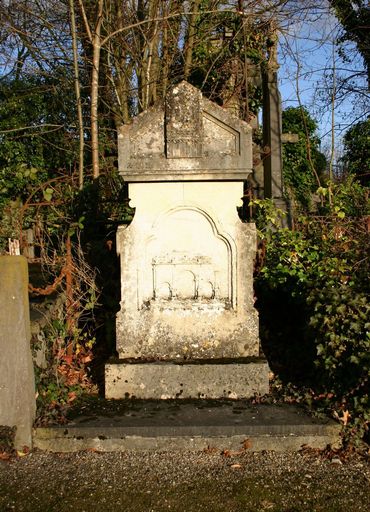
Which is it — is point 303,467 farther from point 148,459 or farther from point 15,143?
point 15,143

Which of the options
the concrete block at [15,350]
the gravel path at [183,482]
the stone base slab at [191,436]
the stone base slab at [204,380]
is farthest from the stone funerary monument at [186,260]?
the concrete block at [15,350]

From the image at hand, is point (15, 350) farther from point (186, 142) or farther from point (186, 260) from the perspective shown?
point (186, 142)

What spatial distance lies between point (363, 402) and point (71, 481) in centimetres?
199

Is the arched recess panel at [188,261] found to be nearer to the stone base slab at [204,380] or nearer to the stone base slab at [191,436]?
the stone base slab at [204,380]

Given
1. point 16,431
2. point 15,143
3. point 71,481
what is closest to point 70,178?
point 16,431

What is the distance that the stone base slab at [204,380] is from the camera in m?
4.14

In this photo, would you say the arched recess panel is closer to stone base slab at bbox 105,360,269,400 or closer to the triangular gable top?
the triangular gable top

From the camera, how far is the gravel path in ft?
9.13

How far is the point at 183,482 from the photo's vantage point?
305cm

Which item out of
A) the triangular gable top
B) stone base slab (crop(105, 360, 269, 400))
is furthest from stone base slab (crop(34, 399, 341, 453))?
the triangular gable top

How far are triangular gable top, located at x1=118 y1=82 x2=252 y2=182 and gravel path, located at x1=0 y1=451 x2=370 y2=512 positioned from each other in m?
2.22

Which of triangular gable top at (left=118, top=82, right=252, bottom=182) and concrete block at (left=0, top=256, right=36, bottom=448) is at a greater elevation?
triangular gable top at (left=118, top=82, right=252, bottom=182)

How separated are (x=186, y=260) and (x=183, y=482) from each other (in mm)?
1919

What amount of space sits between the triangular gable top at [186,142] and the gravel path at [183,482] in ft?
7.27
